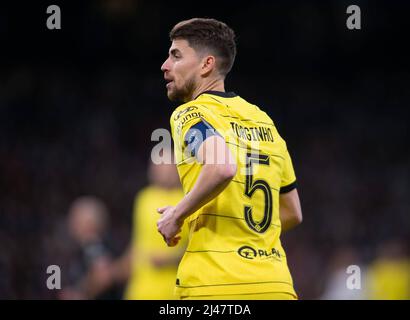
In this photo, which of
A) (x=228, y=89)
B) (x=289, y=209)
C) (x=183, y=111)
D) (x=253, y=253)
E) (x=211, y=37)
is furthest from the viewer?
(x=228, y=89)

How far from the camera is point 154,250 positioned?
7285 mm

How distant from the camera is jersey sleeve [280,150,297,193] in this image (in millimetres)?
4230

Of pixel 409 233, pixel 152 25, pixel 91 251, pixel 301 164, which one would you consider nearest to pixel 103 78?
pixel 152 25

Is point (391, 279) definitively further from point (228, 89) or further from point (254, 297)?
point (254, 297)

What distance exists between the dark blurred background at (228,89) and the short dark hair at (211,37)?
7.47m

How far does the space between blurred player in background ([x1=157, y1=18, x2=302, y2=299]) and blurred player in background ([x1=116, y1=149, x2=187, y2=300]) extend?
119 inches

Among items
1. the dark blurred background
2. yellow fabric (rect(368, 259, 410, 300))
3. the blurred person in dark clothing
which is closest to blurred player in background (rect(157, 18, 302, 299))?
the blurred person in dark clothing

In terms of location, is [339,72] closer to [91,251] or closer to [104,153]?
[104,153]

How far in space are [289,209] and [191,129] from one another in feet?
2.65

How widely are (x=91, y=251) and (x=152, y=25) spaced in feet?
29.2

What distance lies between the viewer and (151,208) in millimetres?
7504

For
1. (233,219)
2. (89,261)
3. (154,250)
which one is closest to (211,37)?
(233,219)

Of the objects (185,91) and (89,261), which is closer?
(185,91)

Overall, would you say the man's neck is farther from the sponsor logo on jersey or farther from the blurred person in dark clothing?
the blurred person in dark clothing
